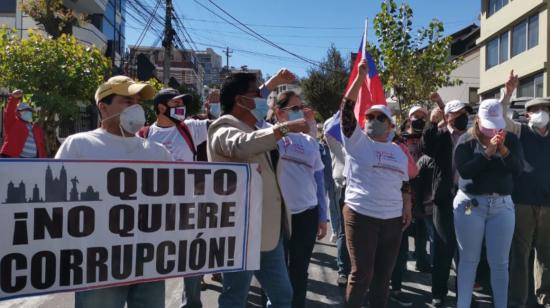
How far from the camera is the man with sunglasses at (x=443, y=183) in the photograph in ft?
16.5

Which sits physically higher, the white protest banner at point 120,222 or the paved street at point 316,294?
the white protest banner at point 120,222

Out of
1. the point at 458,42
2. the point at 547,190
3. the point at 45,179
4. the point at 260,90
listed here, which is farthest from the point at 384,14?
the point at 458,42

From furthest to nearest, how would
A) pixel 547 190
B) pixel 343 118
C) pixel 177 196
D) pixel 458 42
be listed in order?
1. pixel 458 42
2. pixel 547 190
3. pixel 343 118
4. pixel 177 196

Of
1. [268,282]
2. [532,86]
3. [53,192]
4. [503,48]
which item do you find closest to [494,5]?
[503,48]

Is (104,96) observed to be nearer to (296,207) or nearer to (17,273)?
(17,273)

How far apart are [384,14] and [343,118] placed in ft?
51.4

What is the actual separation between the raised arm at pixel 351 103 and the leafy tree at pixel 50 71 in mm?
9581

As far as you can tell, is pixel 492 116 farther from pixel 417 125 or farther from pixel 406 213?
pixel 417 125

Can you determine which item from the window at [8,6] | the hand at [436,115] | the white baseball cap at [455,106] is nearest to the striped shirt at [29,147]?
the hand at [436,115]

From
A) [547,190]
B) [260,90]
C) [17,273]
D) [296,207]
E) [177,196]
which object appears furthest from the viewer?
[547,190]

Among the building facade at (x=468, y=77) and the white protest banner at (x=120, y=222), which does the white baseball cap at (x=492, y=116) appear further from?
the building facade at (x=468, y=77)

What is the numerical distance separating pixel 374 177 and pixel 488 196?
100cm

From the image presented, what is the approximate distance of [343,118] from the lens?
3.84 metres

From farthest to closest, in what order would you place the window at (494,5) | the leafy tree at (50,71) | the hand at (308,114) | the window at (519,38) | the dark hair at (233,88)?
the window at (494,5)
the window at (519,38)
the leafy tree at (50,71)
the hand at (308,114)
the dark hair at (233,88)
